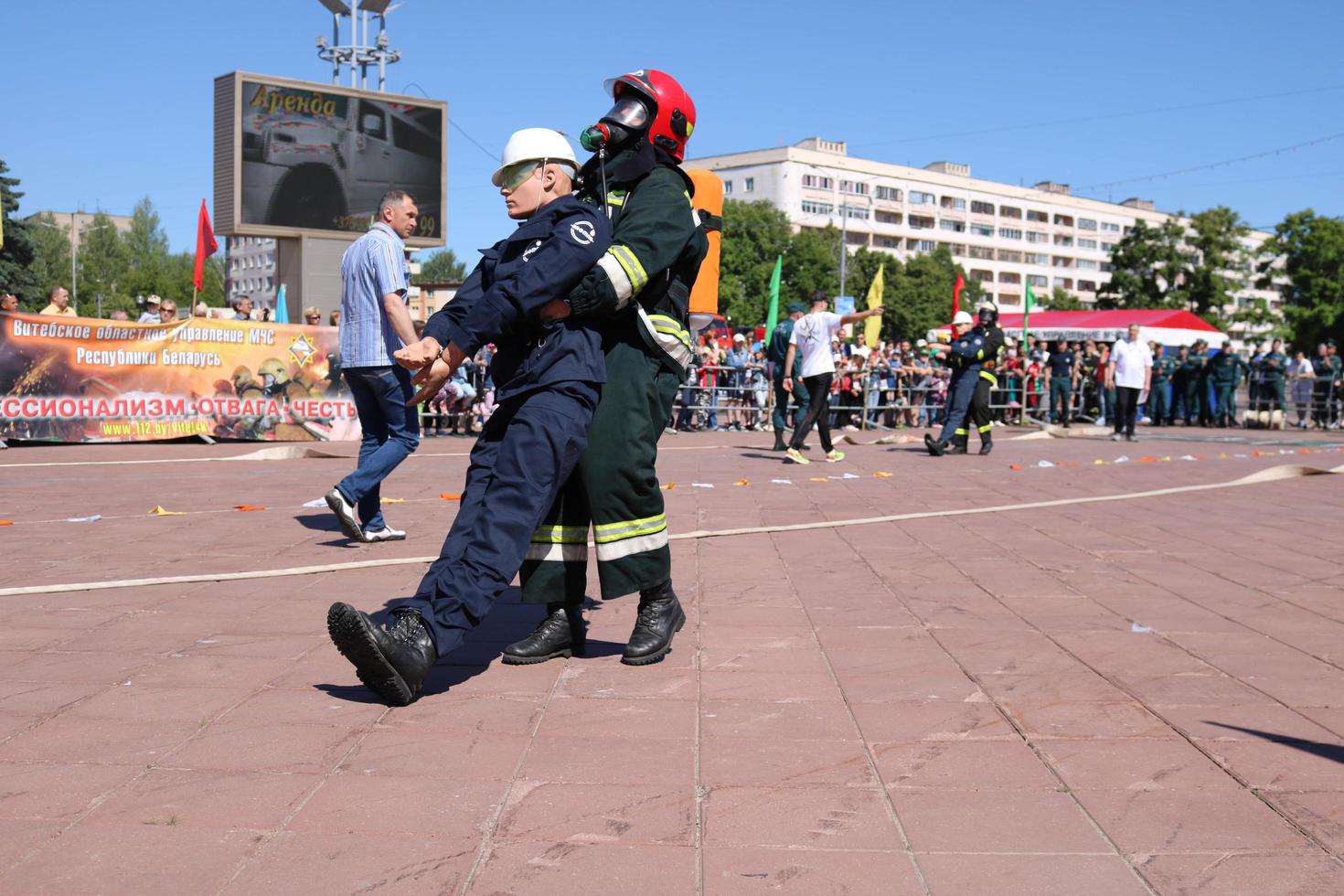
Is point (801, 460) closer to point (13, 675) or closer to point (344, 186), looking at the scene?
point (13, 675)

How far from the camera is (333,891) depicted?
247cm

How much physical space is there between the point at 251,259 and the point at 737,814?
159 metres

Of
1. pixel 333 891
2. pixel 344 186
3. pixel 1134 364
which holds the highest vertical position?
pixel 344 186

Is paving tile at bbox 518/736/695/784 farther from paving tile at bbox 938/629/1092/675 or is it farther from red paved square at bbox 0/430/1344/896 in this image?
paving tile at bbox 938/629/1092/675

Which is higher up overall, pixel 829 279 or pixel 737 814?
pixel 829 279

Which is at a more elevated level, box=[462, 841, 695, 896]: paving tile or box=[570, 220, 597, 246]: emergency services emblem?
box=[570, 220, 597, 246]: emergency services emblem

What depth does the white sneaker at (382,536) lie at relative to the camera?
723 centimetres

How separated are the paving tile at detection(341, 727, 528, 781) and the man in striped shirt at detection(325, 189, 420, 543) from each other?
351 cm

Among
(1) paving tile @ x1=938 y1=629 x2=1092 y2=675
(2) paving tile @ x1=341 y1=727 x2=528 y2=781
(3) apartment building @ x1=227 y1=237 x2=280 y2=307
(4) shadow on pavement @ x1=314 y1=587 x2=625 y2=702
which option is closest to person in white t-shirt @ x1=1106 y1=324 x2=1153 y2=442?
(1) paving tile @ x1=938 y1=629 x2=1092 y2=675

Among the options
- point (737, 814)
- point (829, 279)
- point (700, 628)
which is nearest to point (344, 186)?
point (700, 628)

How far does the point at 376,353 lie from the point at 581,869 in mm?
4799

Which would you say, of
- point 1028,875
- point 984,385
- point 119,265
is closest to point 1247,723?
point 1028,875

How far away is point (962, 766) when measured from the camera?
10.9ft

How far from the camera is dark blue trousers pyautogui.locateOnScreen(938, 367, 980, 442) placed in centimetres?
1569
